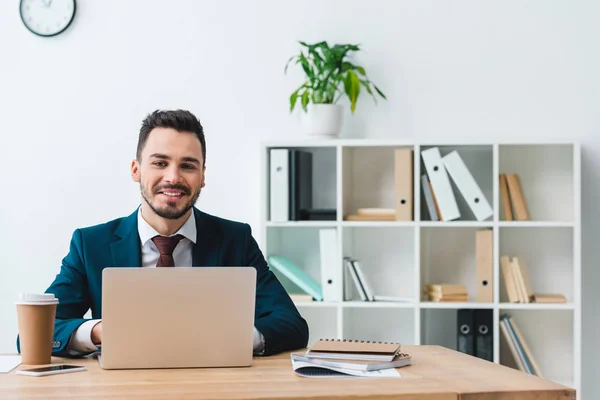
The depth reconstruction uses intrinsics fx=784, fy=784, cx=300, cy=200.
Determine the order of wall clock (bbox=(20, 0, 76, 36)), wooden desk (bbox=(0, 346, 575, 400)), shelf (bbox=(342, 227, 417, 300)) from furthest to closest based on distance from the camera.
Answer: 1. wall clock (bbox=(20, 0, 76, 36))
2. shelf (bbox=(342, 227, 417, 300))
3. wooden desk (bbox=(0, 346, 575, 400))

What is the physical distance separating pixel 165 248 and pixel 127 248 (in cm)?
11

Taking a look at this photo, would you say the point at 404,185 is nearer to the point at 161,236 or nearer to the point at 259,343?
the point at 161,236

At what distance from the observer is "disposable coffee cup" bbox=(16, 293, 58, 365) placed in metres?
1.79

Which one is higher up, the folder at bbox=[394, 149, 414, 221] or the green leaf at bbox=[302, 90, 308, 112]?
the green leaf at bbox=[302, 90, 308, 112]

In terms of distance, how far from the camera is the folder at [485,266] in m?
3.46

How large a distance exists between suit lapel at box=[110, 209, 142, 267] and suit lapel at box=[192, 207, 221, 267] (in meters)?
0.17

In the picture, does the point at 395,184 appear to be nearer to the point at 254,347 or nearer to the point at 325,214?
the point at 325,214

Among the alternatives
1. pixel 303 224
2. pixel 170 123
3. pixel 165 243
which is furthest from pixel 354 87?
pixel 165 243

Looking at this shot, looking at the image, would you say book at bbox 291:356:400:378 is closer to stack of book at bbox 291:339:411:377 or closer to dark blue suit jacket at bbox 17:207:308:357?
stack of book at bbox 291:339:411:377

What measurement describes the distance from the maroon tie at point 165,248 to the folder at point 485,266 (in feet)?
5.45

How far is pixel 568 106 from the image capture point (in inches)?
145

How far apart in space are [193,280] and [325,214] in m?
1.90

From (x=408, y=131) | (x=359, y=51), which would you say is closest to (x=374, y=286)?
(x=408, y=131)

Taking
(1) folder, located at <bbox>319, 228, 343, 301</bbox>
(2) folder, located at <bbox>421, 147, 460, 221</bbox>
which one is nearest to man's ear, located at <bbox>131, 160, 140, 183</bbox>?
(1) folder, located at <bbox>319, 228, 343, 301</bbox>
